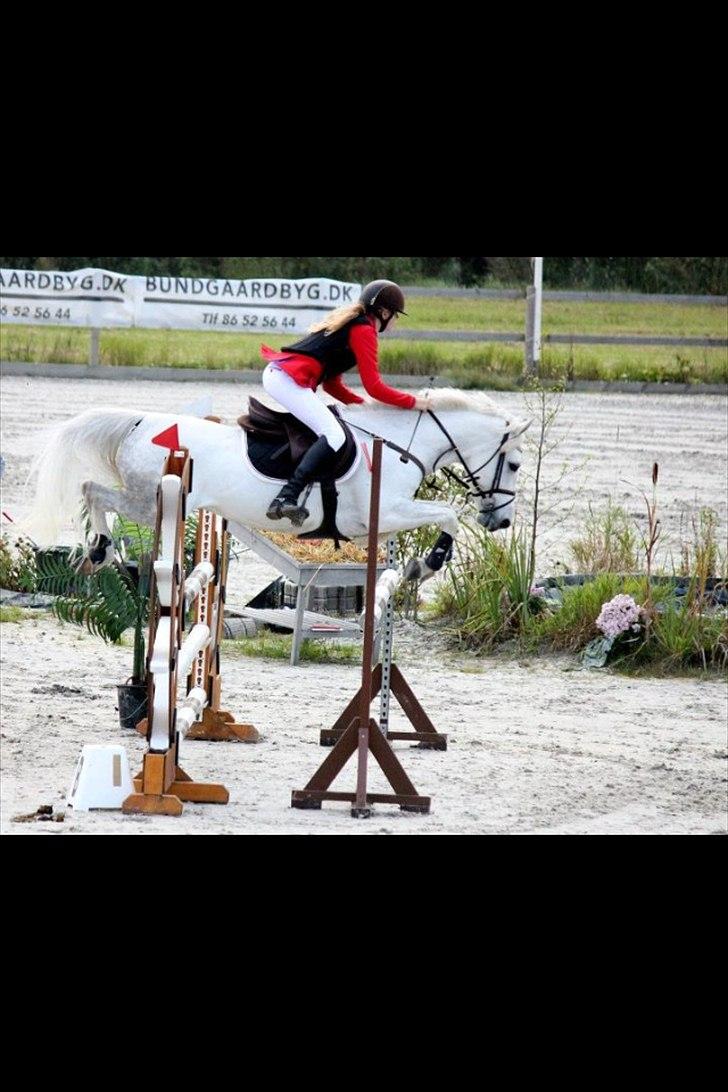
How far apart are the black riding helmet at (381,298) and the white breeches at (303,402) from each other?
42 centimetres

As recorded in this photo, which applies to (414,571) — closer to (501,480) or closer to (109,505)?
(501,480)

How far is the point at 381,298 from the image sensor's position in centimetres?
603

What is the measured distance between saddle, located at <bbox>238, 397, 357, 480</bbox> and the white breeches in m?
0.07

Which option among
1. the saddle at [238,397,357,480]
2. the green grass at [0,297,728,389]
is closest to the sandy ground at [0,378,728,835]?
the saddle at [238,397,357,480]

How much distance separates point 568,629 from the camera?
8.02 metres

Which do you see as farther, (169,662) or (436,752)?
(436,752)

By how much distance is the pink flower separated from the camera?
762cm

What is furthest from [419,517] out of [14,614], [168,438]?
[14,614]

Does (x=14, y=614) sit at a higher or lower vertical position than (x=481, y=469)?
lower

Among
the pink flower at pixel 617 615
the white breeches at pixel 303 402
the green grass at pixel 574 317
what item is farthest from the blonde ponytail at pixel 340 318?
the green grass at pixel 574 317

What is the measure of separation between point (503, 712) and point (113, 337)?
34.2ft

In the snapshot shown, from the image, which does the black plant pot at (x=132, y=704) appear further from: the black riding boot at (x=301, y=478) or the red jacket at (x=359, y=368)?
the red jacket at (x=359, y=368)

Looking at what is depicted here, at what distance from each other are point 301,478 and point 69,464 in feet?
2.89

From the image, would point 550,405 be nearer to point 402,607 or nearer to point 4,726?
point 402,607
